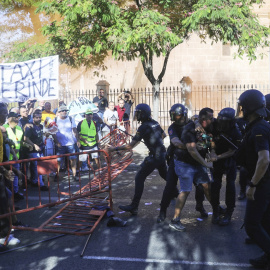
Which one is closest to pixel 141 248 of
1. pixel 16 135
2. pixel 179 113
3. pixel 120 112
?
pixel 179 113

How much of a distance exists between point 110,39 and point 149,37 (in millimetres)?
1183

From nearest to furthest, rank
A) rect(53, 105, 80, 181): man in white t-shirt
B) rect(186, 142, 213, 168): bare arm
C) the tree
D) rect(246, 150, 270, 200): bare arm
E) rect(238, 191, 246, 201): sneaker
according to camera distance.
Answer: rect(246, 150, 270, 200): bare arm, rect(186, 142, 213, 168): bare arm, rect(238, 191, 246, 201): sneaker, rect(53, 105, 80, 181): man in white t-shirt, the tree

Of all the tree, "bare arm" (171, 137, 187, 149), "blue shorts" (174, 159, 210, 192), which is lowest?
"blue shorts" (174, 159, 210, 192)

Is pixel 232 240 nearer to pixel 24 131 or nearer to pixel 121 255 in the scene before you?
pixel 121 255

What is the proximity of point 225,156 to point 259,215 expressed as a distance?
5.99 feet

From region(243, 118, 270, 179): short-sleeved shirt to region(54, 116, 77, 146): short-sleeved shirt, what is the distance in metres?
5.99

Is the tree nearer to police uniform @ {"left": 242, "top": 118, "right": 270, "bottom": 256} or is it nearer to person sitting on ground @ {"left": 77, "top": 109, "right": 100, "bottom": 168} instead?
person sitting on ground @ {"left": 77, "top": 109, "right": 100, "bottom": 168}

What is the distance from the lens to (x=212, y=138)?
19.1 ft

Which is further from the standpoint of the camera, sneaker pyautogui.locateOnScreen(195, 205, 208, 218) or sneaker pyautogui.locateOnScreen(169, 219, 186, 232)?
sneaker pyautogui.locateOnScreen(195, 205, 208, 218)

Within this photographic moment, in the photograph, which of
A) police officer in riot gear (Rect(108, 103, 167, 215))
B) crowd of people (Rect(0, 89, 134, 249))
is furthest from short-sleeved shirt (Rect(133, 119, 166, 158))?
crowd of people (Rect(0, 89, 134, 249))

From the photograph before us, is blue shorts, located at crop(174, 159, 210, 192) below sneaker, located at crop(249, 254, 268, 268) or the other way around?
the other way around

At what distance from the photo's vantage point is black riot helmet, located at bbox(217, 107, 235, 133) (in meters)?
5.79

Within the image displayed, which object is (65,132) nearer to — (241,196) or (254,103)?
(241,196)

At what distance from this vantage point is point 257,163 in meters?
3.88
